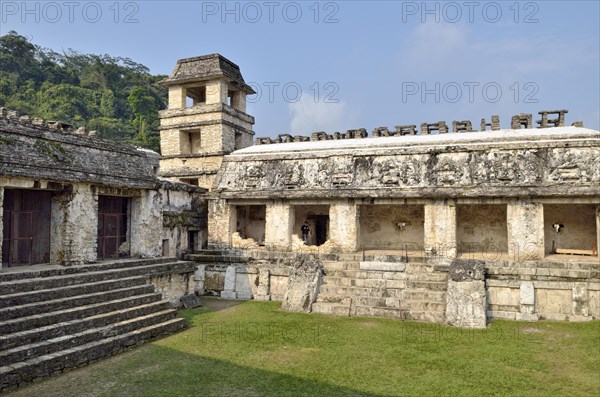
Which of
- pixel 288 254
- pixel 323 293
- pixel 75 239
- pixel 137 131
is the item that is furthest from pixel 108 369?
pixel 137 131

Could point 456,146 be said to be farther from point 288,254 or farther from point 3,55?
point 3,55

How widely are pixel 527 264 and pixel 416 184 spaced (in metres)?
4.32

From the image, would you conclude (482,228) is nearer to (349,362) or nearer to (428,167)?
(428,167)

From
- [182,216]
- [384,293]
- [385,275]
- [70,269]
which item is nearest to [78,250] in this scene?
[70,269]

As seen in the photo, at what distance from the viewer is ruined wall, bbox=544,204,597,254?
15.3m

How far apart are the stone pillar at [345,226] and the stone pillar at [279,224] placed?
1.73 metres

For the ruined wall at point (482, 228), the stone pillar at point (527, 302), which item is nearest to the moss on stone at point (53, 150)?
the stone pillar at point (527, 302)

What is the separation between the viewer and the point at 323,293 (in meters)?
12.9

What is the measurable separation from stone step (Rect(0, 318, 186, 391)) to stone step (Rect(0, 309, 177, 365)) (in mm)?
99

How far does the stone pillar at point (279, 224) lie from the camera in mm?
16125

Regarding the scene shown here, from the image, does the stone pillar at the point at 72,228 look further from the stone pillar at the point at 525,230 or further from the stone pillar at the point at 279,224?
the stone pillar at the point at 525,230

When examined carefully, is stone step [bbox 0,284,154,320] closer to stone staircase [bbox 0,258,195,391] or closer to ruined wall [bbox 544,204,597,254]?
stone staircase [bbox 0,258,195,391]

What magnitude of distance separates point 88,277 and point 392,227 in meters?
11.8

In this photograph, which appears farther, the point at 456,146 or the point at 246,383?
the point at 456,146
